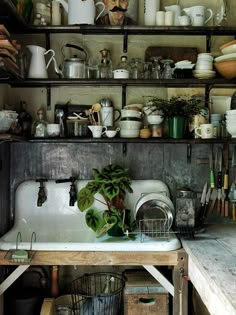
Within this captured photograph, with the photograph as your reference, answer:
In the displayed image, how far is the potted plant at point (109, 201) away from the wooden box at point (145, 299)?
1.06ft

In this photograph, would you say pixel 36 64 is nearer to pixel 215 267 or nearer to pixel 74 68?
pixel 74 68

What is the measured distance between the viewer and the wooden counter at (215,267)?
1196mm

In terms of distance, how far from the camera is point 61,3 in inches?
86.4

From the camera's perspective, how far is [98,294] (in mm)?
2139

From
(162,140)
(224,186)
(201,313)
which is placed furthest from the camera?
(224,186)

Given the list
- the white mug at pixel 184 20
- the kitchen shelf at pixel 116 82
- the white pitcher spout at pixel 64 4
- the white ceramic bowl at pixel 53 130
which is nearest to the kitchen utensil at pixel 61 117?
the white ceramic bowl at pixel 53 130

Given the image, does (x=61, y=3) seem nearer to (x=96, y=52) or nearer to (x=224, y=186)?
(x=96, y=52)

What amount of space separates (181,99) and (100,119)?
20.7 inches

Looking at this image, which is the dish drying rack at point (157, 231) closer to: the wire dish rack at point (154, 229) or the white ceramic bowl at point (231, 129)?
the wire dish rack at point (154, 229)

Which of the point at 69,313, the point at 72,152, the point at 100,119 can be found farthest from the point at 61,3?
the point at 69,313

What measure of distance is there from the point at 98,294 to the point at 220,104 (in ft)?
4.59

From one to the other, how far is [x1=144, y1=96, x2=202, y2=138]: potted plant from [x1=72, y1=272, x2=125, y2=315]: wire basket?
0.97 m

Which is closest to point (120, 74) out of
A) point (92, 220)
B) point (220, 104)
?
point (220, 104)

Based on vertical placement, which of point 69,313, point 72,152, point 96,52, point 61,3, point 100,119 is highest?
point 61,3
